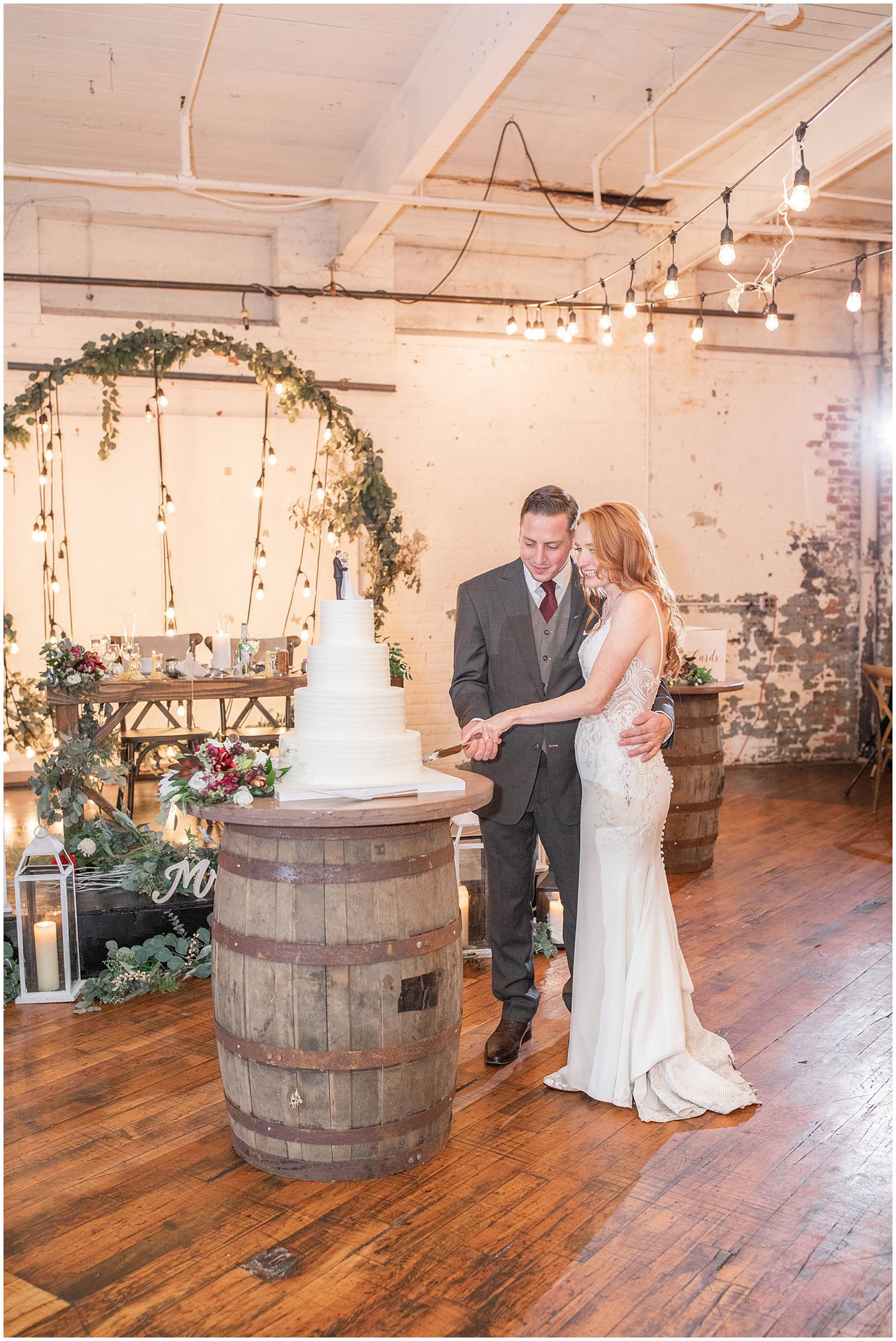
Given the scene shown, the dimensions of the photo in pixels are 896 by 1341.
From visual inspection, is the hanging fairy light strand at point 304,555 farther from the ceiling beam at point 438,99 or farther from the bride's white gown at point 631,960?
the bride's white gown at point 631,960

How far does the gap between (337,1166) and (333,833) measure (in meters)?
0.78

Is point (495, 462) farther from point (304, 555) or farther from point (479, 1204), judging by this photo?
point (479, 1204)

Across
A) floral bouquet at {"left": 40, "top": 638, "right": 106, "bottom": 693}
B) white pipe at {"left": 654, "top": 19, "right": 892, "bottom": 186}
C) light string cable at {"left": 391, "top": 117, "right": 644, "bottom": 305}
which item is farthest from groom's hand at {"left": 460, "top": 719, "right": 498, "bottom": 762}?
light string cable at {"left": 391, "top": 117, "right": 644, "bottom": 305}

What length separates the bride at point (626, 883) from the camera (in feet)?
10.0

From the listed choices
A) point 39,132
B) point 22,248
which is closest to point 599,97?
point 39,132

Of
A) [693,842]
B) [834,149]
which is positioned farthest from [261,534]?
[834,149]

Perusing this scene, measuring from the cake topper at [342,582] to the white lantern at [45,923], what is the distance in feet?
5.24

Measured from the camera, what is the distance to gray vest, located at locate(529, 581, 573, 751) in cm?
342

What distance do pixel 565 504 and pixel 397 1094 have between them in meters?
1.68

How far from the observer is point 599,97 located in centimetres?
661

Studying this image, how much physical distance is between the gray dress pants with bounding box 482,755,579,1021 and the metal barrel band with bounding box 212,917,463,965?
0.79 m

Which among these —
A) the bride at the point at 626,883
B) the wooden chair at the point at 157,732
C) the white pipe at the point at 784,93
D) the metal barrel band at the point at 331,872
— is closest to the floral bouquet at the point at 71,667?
the wooden chair at the point at 157,732

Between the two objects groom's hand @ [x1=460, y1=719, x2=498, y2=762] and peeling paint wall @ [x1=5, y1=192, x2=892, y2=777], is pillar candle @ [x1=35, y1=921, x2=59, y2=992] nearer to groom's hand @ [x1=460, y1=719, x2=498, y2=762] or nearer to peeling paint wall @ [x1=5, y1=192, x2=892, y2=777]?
groom's hand @ [x1=460, y1=719, x2=498, y2=762]

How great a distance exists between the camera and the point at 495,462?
8.55 m
